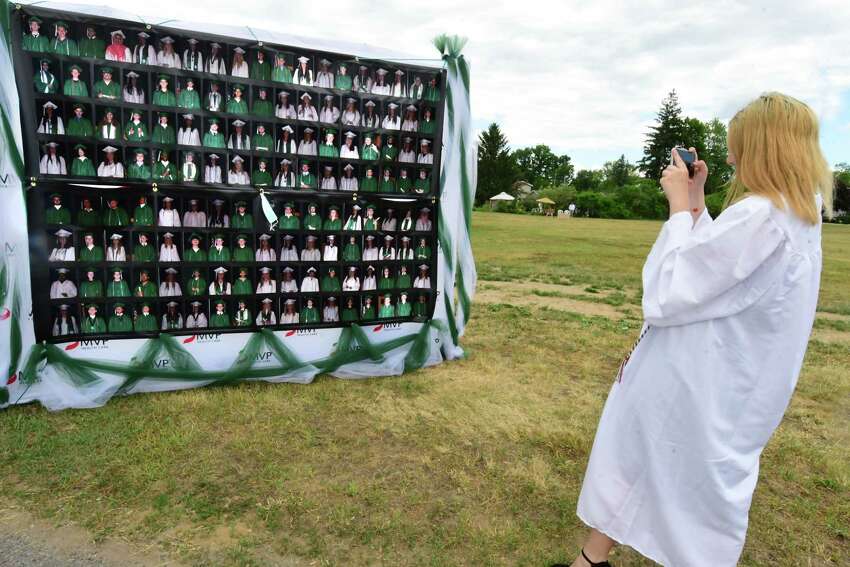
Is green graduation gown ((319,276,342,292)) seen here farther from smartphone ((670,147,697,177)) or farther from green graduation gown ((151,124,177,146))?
smartphone ((670,147,697,177))

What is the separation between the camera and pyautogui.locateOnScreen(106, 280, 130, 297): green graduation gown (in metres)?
4.52

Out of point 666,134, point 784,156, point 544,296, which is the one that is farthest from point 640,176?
point 784,156

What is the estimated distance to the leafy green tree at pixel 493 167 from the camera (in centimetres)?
5784

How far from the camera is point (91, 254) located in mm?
4402

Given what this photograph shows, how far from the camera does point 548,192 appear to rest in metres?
68.1

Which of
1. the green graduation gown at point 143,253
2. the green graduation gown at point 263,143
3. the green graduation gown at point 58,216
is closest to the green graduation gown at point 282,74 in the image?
the green graduation gown at point 263,143

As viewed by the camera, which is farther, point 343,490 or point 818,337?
point 818,337

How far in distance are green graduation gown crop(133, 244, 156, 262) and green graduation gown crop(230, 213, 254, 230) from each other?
661mm

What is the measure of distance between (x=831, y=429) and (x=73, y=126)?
6485 millimetres

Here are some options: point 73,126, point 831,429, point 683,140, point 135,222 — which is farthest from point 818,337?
point 683,140

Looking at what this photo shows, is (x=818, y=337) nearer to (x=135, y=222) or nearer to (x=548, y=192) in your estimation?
(x=135, y=222)

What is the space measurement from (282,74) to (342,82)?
20.9 inches

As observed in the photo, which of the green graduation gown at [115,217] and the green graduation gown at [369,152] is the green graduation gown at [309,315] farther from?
the green graduation gown at [115,217]

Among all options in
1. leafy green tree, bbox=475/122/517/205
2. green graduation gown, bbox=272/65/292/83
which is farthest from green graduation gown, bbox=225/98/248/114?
leafy green tree, bbox=475/122/517/205
